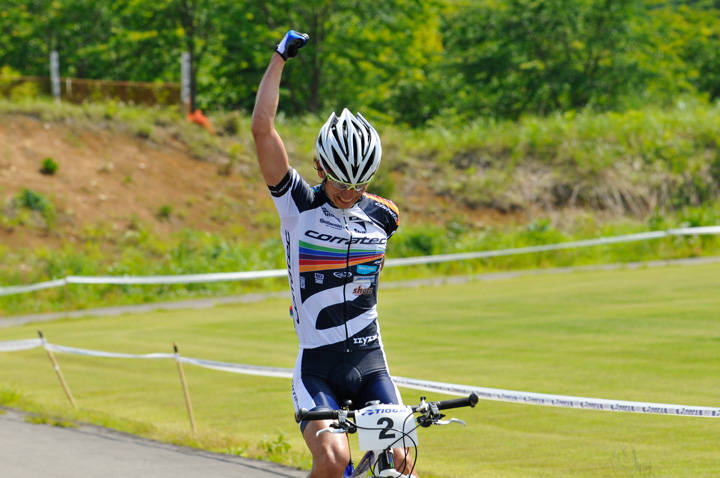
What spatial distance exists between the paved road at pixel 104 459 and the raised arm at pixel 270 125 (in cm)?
386

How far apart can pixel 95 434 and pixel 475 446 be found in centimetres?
396

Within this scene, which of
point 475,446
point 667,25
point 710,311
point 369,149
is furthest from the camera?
point 667,25

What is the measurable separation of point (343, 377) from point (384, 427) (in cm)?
66

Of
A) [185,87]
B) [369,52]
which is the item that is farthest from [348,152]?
[369,52]

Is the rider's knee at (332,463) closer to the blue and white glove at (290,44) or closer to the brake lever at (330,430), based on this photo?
the brake lever at (330,430)

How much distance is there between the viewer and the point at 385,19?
50125mm

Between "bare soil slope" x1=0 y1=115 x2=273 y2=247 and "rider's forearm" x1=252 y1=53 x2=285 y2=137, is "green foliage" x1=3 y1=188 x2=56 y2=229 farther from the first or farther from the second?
"rider's forearm" x1=252 y1=53 x2=285 y2=137

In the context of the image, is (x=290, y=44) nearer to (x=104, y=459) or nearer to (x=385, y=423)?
(x=385, y=423)

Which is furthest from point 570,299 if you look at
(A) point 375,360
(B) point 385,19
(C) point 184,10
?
(C) point 184,10

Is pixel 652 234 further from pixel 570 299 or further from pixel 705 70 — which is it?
pixel 705 70

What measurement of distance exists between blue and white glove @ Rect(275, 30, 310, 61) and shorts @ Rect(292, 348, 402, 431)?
146 centimetres

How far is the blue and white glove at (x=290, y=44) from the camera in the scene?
4711 millimetres

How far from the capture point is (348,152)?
4.42 metres

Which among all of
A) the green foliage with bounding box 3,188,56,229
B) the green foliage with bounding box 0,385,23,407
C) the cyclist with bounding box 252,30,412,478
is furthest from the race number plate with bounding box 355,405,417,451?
the green foliage with bounding box 3,188,56,229
